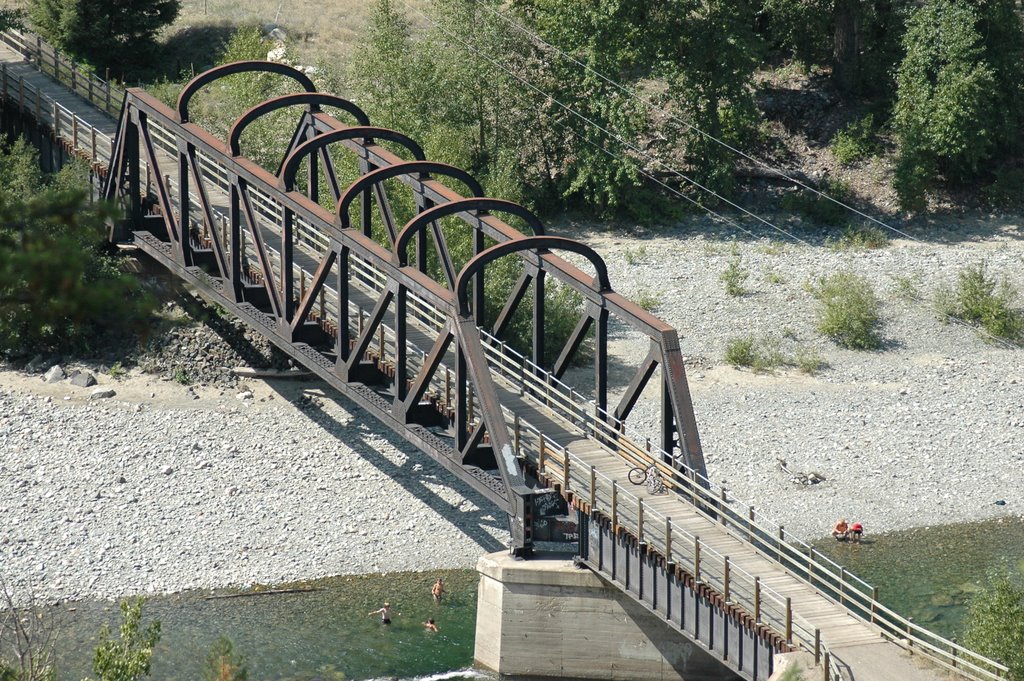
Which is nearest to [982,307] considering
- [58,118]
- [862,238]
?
[862,238]

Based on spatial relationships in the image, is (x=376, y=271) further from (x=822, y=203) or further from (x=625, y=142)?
(x=822, y=203)

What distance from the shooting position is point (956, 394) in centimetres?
4528

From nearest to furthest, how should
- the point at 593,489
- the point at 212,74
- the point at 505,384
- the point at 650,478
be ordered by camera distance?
Result: the point at 593,489 < the point at 650,478 < the point at 505,384 < the point at 212,74

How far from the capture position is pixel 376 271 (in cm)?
3847

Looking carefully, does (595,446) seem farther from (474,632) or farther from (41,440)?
(41,440)

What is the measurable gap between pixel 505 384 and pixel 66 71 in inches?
981

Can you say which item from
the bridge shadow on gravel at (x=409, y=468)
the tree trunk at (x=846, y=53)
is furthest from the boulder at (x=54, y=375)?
the tree trunk at (x=846, y=53)

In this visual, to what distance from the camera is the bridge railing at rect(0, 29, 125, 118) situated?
51156 mm

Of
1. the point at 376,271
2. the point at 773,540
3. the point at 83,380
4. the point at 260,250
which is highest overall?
the point at 260,250

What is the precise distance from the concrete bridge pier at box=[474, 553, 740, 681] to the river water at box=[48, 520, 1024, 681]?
42.0 inches

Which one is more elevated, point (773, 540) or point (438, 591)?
point (773, 540)

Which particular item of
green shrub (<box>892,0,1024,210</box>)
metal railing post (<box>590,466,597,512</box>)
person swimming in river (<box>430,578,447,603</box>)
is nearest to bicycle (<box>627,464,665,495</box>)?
metal railing post (<box>590,466,597,512</box>)

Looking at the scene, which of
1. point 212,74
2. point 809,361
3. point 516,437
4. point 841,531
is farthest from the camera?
point 809,361

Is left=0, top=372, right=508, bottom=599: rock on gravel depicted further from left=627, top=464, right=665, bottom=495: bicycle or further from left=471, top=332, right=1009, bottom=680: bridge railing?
left=627, top=464, right=665, bottom=495: bicycle
